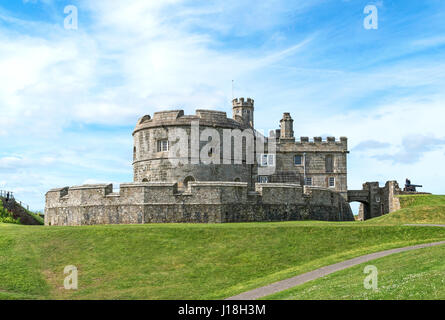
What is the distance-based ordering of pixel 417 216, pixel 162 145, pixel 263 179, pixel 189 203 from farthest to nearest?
pixel 263 179
pixel 162 145
pixel 417 216
pixel 189 203

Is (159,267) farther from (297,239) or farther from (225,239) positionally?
(297,239)

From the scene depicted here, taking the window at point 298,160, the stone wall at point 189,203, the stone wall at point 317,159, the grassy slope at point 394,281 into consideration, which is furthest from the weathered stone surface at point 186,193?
the grassy slope at point 394,281

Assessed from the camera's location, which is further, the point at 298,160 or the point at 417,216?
the point at 298,160

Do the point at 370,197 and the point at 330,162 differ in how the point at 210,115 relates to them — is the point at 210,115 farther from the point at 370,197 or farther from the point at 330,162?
the point at 370,197

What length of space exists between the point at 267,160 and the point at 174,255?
3120 centimetres

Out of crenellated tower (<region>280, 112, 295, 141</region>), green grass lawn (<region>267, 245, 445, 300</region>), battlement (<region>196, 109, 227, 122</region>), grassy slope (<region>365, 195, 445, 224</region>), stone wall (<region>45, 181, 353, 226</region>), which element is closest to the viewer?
green grass lawn (<region>267, 245, 445, 300</region>)

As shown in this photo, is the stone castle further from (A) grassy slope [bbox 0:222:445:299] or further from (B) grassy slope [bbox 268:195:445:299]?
(B) grassy slope [bbox 268:195:445:299]

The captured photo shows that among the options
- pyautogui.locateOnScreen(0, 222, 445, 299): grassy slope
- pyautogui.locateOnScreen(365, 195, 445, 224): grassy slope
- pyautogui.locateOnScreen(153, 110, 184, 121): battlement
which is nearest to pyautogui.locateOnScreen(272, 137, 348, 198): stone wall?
pyautogui.locateOnScreen(153, 110, 184, 121): battlement

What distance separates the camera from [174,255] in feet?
75.7

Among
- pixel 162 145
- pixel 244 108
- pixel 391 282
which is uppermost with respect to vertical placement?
pixel 244 108

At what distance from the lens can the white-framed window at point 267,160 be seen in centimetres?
5299

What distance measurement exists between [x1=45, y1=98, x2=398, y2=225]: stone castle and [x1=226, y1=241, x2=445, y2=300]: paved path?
13.7 metres

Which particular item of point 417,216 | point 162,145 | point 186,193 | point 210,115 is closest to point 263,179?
point 210,115

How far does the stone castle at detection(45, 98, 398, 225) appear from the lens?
33.7m
